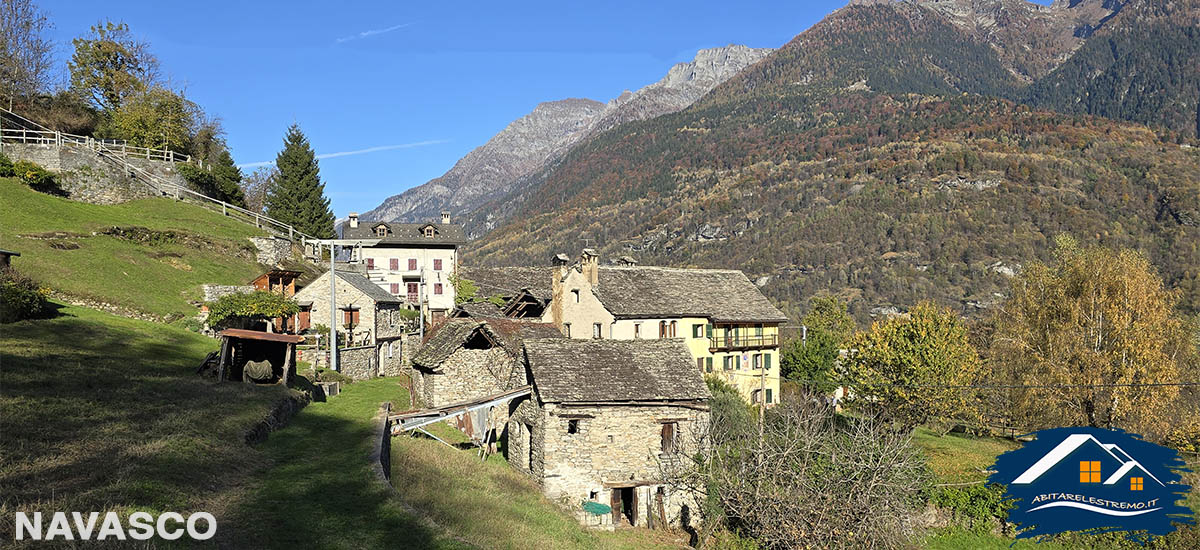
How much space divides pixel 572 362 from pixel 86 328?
19.9 metres

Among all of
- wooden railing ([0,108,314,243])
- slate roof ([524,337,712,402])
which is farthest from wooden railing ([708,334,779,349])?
wooden railing ([0,108,314,243])

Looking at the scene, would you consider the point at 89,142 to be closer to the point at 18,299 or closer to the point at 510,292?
the point at 18,299

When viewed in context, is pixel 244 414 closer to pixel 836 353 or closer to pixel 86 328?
pixel 86 328

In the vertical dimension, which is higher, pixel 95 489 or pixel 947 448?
pixel 95 489

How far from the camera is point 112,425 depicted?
1691cm

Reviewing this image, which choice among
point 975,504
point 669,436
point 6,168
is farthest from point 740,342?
point 6,168

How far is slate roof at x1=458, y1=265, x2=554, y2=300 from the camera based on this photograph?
72750 mm

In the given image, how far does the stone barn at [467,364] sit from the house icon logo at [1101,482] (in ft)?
75.8

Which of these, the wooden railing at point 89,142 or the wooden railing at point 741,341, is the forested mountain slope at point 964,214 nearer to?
the wooden railing at point 741,341

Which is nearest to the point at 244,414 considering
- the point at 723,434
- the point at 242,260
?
the point at 723,434

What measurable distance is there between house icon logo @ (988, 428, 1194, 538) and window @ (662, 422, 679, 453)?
46.0 ft

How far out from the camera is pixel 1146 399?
3431cm

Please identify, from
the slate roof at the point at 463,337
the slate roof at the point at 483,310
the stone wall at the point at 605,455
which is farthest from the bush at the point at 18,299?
the slate roof at the point at 483,310

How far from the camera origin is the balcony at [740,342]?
1928 inches
